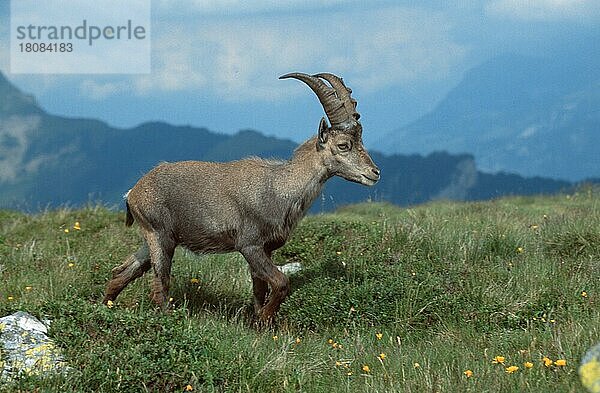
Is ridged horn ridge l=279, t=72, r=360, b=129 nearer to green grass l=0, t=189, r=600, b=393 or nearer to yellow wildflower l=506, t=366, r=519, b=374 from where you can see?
green grass l=0, t=189, r=600, b=393

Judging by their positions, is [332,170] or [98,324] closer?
[98,324]

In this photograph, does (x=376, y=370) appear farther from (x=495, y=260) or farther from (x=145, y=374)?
(x=495, y=260)

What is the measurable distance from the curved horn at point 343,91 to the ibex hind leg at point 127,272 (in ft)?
8.95

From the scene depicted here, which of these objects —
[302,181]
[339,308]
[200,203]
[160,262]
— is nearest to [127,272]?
[160,262]

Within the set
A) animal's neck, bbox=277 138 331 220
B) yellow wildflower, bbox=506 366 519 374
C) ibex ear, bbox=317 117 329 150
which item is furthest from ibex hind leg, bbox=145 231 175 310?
yellow wildflower, bbox=506 366 519 374

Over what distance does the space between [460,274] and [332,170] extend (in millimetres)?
2206

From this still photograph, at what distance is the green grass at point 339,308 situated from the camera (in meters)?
6.88

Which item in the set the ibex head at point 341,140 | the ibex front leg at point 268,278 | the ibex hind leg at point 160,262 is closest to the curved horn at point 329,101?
the ibex head at point 341,140

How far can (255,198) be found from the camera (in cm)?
938

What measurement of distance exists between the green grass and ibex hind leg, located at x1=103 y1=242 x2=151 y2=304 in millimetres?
241

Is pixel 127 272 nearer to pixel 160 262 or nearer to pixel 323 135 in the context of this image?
pixel 160 262

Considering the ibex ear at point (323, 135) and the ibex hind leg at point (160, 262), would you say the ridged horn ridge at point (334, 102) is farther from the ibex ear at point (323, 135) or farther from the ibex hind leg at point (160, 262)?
the ibex hind leg at point (160, 262)

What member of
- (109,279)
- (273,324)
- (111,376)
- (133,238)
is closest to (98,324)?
(111,376)

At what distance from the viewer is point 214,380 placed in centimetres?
687
